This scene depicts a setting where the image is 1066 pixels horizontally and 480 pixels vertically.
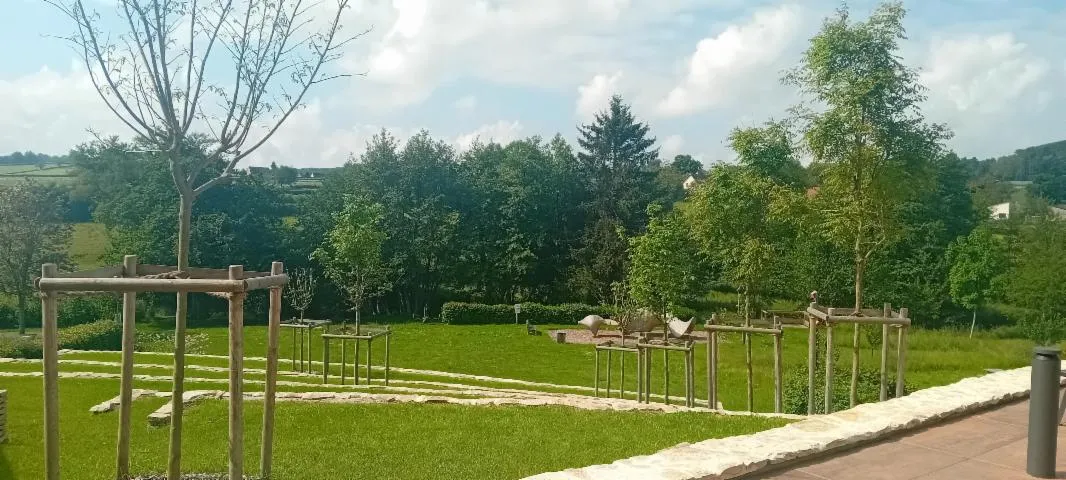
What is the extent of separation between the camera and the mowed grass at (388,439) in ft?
24.7

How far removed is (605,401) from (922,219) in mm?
38483

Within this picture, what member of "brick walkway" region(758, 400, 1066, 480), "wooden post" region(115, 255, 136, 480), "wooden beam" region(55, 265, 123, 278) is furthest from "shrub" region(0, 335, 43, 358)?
"brick walkway" region(758, 400, 1066, 480)

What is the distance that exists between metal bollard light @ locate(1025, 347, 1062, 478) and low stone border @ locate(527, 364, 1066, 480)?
1244 millimetres

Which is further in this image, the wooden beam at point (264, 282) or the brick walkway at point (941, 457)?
the wooden beam at point (264, 282)

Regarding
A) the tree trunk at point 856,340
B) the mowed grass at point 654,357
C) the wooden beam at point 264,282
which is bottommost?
the mowed grass at point 654,357

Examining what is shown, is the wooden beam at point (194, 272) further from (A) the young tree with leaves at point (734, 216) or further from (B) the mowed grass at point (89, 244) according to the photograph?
(B) the mowed grass at point (89, 244)

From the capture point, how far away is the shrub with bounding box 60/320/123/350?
2659 centimetres

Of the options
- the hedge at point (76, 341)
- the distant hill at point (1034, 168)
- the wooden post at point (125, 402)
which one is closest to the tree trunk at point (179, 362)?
the wooden post at point (125, 402)

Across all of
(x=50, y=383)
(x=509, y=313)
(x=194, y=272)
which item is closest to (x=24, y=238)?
(x=509, y=313)

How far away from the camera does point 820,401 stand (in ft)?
45.5

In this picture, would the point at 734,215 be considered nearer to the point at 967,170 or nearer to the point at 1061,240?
the point at 1061,240

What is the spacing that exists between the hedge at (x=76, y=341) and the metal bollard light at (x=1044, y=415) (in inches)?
887

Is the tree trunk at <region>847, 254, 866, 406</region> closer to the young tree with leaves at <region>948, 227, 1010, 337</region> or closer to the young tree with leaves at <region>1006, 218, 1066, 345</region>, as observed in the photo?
the young tree with leaves at <region>1006, 218, 1066, 345</region>

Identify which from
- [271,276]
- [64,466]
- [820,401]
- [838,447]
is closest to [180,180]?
[271,276]
